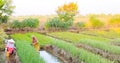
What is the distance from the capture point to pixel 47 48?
58.5 feet

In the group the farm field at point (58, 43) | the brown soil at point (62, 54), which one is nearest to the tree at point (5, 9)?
the farm field at point (58, 43)

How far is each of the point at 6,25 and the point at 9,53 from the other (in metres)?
20.1

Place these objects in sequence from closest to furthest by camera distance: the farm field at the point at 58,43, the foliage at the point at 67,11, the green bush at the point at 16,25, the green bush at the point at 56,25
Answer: the farm field at the point at 58,43
the green bush at the point at 16,25
the green bush at the point at 56,25
the foliage at the point at 67,11

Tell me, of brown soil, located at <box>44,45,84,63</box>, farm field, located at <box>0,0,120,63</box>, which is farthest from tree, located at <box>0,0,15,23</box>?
brown soil, located at <box>44,45,84,63</box>

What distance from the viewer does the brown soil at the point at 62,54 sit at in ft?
41.3

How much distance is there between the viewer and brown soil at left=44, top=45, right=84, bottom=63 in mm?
12593

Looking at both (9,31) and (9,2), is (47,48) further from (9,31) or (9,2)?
(9,2)

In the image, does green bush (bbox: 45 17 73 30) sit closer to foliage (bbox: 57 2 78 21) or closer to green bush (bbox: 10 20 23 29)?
green bush (bbox: 10 20 23 29)

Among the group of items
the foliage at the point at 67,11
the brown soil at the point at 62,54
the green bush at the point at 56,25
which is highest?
the foliage at the point at 67,11

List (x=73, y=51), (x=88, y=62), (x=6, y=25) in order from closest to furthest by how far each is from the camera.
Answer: (x=88, y=62) < (x=73, y=51) < (x=6, y=25)

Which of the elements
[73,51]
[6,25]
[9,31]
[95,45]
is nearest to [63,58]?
[73,51]

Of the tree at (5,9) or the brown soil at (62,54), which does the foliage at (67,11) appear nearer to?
the tree at (5,9)

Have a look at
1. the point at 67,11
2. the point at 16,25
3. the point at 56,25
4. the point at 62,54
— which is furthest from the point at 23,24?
the point at 62,54

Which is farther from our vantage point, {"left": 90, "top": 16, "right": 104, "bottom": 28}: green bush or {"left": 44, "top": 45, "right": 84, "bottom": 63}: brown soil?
{"left": 90, "top": 16, "right": 104, "bottom": 28}: green bush
